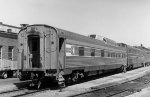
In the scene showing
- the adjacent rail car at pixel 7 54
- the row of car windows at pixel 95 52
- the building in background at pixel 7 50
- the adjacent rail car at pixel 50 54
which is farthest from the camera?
the building in background at pixel 7 50

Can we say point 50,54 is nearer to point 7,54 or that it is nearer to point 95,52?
point 95,52

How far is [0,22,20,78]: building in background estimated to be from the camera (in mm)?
22891

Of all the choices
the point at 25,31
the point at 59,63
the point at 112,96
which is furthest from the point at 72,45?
the point at 112,96

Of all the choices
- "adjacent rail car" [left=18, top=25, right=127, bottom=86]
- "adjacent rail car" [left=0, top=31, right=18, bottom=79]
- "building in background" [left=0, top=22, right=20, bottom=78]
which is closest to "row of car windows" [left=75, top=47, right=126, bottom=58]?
"adjacent rail car" [left=18, top=25, right=127, bottom=86]

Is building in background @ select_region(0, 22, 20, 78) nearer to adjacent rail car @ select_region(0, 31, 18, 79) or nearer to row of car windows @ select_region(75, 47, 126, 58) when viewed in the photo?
adjacent rail car @ select_region(0, 31, 18, 79)

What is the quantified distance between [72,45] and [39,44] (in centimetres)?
221

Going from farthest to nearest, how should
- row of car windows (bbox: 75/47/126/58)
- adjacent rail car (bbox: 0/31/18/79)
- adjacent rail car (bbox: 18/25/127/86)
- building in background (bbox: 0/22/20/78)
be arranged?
1. building in background (bbox: 0/22/20/78)
2. adjacent rail car (bbox: 0/31/18/79)
3. row of car windows (bbox: 75/47/126/58)
4. adjacent rail car (bbox: 18/25/127/86)

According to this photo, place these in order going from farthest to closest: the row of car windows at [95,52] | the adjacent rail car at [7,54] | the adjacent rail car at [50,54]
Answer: the adjacent rail car at [7,54]
the row of car windows at [95,52]
the adjacent rail car at [50,54]

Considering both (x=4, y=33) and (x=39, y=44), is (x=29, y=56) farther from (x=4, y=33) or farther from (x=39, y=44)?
(x=4, y=33)

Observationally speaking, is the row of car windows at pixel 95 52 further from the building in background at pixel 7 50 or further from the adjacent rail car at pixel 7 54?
the building in background at pixel 7 50

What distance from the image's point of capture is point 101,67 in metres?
20.5

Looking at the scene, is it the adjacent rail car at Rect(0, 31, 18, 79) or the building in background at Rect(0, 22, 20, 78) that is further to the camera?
the building in background at Rect(0, 22, 20, 78)

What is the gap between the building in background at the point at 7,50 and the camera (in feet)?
75.1

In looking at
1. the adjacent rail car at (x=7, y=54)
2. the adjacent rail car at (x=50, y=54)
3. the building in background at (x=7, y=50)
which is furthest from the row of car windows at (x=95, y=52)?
the building in background at (x=7, y=50)
